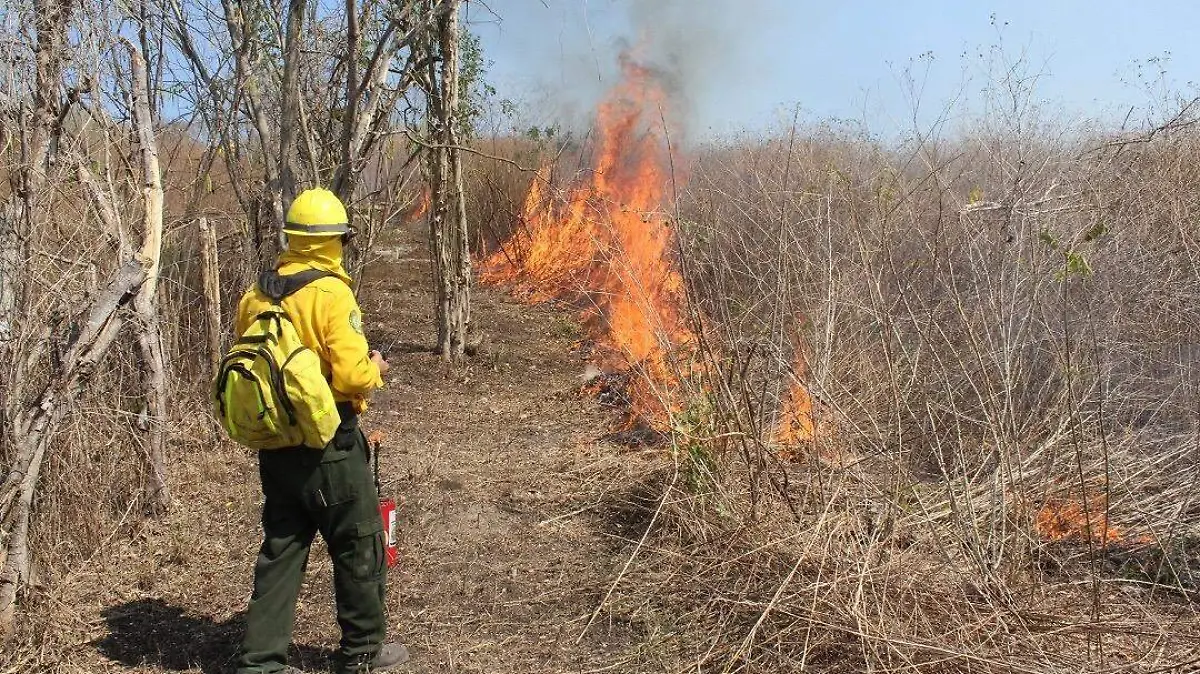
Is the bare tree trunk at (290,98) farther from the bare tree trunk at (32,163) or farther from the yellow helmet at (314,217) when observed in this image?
the yellow helmet at (314,217)

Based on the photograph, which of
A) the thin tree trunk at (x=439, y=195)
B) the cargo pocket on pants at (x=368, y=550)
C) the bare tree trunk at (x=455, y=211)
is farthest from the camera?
the thin tree trunk at (x=439, y=195)

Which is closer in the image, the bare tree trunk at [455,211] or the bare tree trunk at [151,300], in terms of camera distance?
the bare tree trunk at [151,300]

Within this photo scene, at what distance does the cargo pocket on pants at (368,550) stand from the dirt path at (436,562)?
59 centimetres

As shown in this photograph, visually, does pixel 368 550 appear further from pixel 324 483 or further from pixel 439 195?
pixel 439 195

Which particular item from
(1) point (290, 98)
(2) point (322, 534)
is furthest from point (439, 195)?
(2) point (322, 534)

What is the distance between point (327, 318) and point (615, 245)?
11.1ft

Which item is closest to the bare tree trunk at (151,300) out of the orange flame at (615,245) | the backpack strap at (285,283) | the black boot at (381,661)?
the backpack strap at (285,283)

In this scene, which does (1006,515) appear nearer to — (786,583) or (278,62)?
(786,583)

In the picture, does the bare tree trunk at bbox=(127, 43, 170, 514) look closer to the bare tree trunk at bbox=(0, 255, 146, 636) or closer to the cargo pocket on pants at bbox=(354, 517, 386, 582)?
the bare tree trunk at bbox=(0, 255, 146, 636)

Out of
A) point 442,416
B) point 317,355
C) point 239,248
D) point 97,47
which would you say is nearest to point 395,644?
point 317,355

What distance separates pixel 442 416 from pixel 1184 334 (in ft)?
18.7

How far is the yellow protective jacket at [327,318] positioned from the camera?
3.12 metres

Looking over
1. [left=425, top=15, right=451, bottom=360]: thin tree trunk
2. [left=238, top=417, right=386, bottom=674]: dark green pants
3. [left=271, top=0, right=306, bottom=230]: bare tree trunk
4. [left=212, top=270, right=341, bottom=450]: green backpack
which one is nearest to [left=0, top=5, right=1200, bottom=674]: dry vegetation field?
[left=238, top=417, right=386, bottom=674]: dark green pants

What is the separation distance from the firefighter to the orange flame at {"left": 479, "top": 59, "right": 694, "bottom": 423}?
6.62 ft
